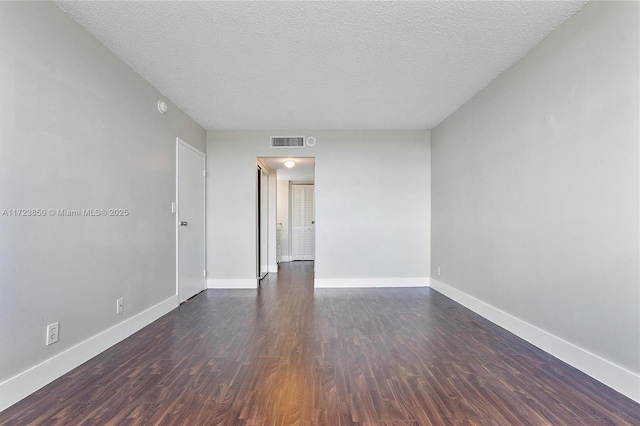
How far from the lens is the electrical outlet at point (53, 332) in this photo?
1.91 meters

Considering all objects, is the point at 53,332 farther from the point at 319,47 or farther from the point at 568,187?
the point at 568,187

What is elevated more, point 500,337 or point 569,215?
point 569,215

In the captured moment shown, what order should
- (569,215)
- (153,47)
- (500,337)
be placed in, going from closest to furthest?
(569,215) → (153,47) → (500,337)

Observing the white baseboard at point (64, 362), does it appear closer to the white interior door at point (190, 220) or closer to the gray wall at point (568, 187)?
the white interior door at point (190, 220)

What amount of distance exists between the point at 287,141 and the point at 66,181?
302cm

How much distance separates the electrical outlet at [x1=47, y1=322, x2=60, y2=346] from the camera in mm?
1909

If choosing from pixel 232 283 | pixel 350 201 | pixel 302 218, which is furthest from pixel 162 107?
pixel 302 218

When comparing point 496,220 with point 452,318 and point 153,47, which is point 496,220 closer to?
point 452,318

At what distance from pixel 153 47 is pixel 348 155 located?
9.67 ft

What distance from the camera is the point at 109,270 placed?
2467 mm

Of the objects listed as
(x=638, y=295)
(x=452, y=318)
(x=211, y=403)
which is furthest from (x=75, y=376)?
(x=638, y=295)

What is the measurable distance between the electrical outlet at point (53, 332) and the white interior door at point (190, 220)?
67.7 inches

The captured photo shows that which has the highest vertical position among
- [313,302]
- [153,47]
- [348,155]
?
[153,47]

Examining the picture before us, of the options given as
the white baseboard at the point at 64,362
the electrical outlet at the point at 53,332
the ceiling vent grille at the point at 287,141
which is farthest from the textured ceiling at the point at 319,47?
the white baseboard at the point at 64,362
